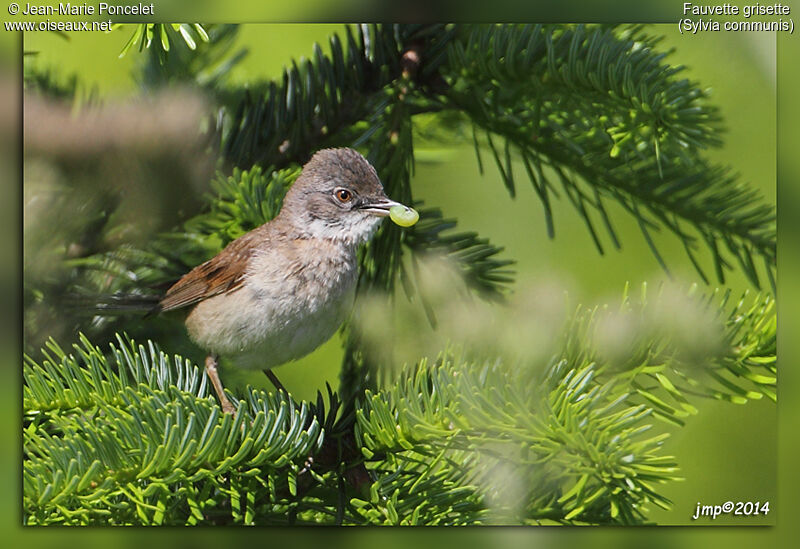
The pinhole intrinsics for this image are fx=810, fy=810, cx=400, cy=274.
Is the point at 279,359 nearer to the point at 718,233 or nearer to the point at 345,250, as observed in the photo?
the point at 345,250

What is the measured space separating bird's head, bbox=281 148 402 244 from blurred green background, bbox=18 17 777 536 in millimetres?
139

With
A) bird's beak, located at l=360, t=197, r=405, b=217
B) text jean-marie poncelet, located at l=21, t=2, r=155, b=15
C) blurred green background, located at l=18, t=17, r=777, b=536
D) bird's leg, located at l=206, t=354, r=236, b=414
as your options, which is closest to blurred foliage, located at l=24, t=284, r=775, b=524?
bird's leg, located at l=206, t=354, r=236, b=414

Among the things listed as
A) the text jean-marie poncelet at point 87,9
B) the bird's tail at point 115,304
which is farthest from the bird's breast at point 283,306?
the text jean-marie poncelet at point 87,9

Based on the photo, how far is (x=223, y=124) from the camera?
59.6 inches

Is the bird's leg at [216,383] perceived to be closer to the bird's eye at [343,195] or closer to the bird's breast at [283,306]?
the bird's breast at [283,306]

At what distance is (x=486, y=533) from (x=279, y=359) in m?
0.50

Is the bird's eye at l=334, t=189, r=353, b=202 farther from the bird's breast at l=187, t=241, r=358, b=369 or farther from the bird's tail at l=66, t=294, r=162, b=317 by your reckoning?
the bird's tail at l=66, t=294, r=162, b=317

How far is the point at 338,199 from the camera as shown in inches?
58.6

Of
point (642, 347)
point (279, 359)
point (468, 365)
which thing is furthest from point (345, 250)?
point (642, 347)

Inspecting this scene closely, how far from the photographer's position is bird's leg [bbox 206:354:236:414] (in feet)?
4.32

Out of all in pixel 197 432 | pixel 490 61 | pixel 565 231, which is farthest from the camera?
pixel 565 231

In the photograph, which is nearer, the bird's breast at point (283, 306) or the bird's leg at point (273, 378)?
the bird's breast at point (283, 306)

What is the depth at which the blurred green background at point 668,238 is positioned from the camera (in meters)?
1.50

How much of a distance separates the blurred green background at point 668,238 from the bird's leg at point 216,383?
173 mm
